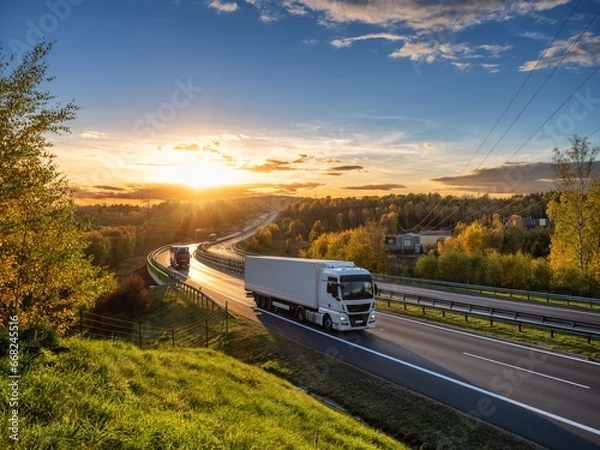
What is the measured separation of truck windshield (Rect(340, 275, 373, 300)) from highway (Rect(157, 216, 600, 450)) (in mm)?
2099

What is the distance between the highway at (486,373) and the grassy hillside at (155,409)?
167 inches

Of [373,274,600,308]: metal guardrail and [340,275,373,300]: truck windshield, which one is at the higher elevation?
[340,275,373,300]: truck windshield

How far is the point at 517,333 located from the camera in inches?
907

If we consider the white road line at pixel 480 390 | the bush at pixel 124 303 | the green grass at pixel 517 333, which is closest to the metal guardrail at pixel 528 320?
the green grass at pixel 517 333

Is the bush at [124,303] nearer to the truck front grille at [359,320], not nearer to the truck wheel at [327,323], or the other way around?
the truck wheel at [327,323]

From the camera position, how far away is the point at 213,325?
2753cm

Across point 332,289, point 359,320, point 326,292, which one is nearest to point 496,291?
point 359,320

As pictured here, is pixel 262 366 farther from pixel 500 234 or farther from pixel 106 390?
pixel 500 234

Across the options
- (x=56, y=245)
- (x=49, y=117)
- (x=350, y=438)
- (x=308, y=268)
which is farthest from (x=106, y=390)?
(x=308, y=268)

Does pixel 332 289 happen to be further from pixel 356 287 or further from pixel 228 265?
pixel 228 265

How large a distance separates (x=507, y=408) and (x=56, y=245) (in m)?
18.8

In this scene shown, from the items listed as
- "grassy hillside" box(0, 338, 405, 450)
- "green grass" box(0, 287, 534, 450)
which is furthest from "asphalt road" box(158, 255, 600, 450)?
"grassy hillside" box(0, 338, 405, 450)

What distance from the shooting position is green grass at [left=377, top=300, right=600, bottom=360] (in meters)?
19.8

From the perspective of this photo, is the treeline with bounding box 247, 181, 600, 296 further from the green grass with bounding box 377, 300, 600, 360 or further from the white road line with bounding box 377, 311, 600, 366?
the white road line with bounding box 377, 311, 600, 366
